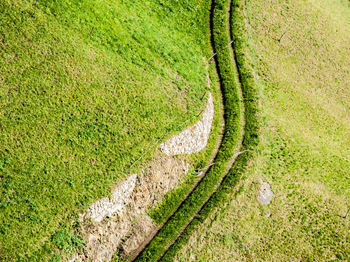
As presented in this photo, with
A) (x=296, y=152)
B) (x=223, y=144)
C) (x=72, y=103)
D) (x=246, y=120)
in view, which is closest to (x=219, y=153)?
(x=223, y=144)

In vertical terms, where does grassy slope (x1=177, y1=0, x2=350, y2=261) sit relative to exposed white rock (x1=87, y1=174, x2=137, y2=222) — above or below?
above

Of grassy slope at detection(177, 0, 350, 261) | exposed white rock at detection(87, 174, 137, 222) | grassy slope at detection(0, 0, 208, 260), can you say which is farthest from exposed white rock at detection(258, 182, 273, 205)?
exposed white rock at detection(87, 174, 137, 222)

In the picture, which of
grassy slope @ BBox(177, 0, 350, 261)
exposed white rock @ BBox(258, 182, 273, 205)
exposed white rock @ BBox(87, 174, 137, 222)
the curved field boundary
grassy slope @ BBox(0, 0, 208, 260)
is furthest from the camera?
exposed white rock @ BBox(258, 182, 273, 205)

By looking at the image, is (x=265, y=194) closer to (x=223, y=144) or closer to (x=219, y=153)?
(x=219, y=153)

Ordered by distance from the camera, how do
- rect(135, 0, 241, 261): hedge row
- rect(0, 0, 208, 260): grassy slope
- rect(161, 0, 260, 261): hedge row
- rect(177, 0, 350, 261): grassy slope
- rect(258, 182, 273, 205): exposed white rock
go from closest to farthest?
rect(0, 0, 208, 260): grassy slope < rect(135, 0, 241, 261): hedge row < rect(161, 0, 260, 261): hedge row < rect(177, 0, 350, 261): grassy slope < rect(258, 182, 273, 205): exposed white rock

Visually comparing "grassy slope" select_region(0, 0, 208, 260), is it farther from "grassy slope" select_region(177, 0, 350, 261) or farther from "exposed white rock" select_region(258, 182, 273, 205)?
"exposed white rock" select_region(258, 182, 273, 205)

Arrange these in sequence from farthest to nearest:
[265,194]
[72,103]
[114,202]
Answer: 1. [265,194]
2. [72,103]
3. [114,202]

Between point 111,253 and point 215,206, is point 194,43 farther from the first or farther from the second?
point 111,253

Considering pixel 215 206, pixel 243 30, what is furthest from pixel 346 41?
pixel 215 206
